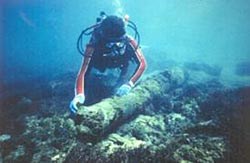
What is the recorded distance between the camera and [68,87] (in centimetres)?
1056

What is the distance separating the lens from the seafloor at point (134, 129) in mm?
4711

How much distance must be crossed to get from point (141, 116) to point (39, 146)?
8.47ft

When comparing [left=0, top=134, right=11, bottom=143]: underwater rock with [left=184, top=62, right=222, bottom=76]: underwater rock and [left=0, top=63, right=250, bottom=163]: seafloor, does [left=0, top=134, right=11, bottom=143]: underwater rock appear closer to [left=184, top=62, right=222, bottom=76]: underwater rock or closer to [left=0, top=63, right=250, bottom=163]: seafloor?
[left=0, top=63, right=250, bottom=163]: seafloor

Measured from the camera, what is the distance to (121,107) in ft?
20.6

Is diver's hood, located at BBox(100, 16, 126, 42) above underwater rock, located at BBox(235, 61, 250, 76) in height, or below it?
above

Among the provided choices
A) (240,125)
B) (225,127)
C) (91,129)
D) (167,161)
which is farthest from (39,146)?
(240,125)

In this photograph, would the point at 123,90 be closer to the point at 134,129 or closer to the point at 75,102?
the point at 134,129

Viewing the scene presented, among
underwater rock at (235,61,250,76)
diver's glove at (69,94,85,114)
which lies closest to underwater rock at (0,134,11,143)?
diver's glove at (69,94,85,114)

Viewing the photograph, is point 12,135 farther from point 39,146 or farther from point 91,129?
point 91,129

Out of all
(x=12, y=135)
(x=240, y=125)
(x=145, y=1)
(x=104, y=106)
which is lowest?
(x=12, y=135)

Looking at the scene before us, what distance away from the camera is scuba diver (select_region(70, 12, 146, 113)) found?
22.1ft

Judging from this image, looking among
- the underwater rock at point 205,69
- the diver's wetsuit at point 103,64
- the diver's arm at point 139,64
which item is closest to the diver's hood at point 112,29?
the diver's wetsuit at point 103,64

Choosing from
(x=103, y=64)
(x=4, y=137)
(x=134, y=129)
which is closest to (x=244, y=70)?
(x=103, y=64)

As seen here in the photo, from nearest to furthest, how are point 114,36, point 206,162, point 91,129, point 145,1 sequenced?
1. point 206,162
2. point 91,129
3. point 114,36
4. point 145,1
